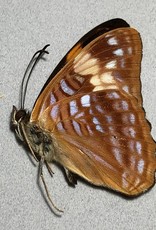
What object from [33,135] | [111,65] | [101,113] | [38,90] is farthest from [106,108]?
[38,90]

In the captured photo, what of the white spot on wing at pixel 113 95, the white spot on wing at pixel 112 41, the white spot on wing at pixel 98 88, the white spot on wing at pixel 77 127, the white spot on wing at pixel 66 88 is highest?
the white spot on wing at pixel 112 41

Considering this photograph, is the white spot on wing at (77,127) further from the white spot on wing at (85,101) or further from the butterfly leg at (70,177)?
the butterfly leg at (70,177)

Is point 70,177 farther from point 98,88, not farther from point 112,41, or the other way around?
point 112,41

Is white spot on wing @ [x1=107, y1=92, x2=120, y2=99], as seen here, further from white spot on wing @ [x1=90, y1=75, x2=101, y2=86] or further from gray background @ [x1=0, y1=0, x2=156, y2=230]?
gray background @ [x1=0, y1=0, x2=156, y2=230]

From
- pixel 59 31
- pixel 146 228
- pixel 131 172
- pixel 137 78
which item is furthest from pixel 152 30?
pixel 146 228

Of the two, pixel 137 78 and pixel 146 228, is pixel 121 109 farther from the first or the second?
pixel 146 228

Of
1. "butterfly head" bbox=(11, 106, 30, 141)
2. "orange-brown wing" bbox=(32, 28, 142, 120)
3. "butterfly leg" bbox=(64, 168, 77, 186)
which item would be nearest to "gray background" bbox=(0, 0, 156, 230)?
"butterfly leg" bbox=(64, 168, 77, 186)

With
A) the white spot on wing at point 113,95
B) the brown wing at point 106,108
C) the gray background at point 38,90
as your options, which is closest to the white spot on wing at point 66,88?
the brown wing at point 106,108

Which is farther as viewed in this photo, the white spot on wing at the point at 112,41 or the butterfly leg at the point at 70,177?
the butterfly leg at the point at 70,177
